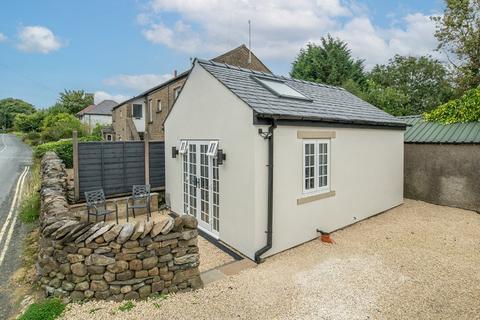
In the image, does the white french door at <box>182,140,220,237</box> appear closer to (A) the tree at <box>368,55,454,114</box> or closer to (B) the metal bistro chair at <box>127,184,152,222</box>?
(B) the metal bistro chair at <box>127,184,152,222</box>

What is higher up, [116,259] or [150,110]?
[150,110]

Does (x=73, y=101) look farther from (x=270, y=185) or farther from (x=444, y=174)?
(x=444, y=174)

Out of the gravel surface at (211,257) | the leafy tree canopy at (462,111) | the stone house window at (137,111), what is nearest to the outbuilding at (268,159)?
the gravel surface at (211,257)

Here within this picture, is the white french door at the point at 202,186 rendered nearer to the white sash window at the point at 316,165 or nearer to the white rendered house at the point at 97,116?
the white sash window at the point at 316,165

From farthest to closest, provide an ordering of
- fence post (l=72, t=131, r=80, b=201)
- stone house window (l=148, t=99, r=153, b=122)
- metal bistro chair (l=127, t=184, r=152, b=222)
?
stone house window (l=148, t=99, r=153, b=122) → metal bistro chair (l=127, t=184, r=152, b=222) → fence post (l=72, t=131, r=80, b=201)

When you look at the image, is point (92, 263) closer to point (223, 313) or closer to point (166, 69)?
point (223, 313)

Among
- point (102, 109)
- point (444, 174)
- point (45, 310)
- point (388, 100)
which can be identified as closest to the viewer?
point (45, 310)

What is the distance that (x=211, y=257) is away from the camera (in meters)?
6.89

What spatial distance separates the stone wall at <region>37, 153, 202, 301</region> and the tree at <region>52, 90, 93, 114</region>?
62.8 m

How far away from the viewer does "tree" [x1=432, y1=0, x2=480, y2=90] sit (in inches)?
707

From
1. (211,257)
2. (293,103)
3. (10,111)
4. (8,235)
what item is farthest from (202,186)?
(10,111)

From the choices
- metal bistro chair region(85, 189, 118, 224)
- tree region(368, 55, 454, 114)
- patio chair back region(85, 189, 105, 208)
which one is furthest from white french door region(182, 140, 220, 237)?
tree region(368, 55, 454, 114)

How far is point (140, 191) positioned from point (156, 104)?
14.8 metres

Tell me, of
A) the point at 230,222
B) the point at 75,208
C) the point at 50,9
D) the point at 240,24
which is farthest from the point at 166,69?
the point at 230,222
